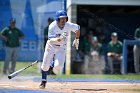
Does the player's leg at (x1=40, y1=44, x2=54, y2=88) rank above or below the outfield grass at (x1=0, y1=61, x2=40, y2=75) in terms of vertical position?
above

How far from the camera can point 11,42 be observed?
1641 cm

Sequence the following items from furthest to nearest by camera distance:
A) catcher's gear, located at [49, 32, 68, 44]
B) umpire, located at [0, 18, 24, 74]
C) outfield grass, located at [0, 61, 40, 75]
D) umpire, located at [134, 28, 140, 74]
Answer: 1. umpire, located at [134, 28, 140, 74]
2. umpire, located at [0, 18, 24, 74]
3. outfield grass, located at [0, 61, 40, 75]
4. catcher's gear, located at [49, 32, 68, 44]

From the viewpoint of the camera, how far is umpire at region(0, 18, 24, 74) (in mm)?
16375

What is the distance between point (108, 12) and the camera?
922 inches

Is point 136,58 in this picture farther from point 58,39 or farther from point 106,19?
point 58,39

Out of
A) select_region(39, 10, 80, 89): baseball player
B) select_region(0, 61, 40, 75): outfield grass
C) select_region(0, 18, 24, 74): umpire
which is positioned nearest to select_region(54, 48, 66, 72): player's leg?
select_region(39, 10, 80, 89): baseball player

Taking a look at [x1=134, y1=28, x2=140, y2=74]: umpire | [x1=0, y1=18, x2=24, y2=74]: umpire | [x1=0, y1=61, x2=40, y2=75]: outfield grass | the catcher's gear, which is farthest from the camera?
[x1=134, y1=28, x2=140, y2=74]: umpire

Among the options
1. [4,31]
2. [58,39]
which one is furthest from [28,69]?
[58,39]

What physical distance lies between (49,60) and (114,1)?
7.99 meters

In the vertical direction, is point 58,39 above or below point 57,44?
above

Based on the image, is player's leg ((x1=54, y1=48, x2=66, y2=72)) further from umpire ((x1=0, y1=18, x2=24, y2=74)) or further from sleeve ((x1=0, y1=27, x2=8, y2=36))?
sleeve ((x1=0, y1=27, x2=8, y2=36))

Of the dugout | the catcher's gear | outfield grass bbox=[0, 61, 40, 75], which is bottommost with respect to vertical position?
outfield grass bbox=[0, 61, 40, 75]

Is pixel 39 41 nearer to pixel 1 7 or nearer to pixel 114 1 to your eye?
pixel 1 7

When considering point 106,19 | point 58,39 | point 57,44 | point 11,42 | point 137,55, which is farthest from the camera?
point 106,19
